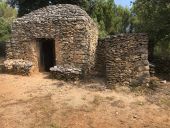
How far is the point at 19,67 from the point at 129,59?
4.85 m

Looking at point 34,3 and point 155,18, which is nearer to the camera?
point 155,18

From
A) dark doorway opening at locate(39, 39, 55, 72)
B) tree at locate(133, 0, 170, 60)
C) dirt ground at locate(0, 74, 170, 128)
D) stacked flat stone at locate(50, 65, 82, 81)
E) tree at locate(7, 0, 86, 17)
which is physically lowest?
dirt ground at locate(0, 74, 170, 128)

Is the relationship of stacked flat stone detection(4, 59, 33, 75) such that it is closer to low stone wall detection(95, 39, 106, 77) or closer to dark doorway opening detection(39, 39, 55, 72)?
dark doorway opening detection(39, 39, 55, 72)

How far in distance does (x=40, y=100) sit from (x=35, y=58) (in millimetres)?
4177

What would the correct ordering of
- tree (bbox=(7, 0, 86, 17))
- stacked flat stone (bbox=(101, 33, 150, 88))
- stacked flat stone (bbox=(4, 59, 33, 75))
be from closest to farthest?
1. stacked flat stone (bbox=(101, 33, 150, 88))
2. stacked flat stone (bbox=(4, 59, 33, 75))
3. tree (bbox=(7, 0, 86, 17))

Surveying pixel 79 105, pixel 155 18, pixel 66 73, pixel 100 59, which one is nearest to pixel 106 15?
pixel 100 59

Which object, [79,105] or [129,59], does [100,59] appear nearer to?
[129,59]

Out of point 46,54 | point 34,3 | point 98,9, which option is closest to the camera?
point 46,54

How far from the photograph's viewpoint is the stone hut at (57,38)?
14383 mm

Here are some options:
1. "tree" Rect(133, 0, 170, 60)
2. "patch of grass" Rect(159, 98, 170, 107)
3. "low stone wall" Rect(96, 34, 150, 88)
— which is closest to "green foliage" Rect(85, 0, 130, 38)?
"tree" Rect(133, 0, 170, 60)

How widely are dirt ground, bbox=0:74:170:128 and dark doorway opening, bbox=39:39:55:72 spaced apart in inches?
97.0

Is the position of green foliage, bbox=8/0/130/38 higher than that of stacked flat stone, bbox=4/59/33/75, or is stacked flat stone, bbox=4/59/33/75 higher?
green foliage, bbox=8/0/130/38

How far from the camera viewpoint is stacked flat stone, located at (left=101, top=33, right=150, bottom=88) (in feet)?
41.1

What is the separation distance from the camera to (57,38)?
1477 centimetres
